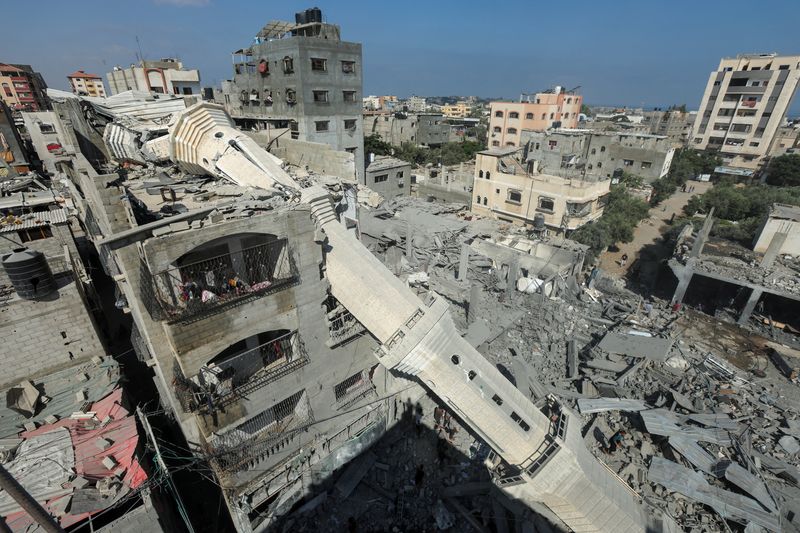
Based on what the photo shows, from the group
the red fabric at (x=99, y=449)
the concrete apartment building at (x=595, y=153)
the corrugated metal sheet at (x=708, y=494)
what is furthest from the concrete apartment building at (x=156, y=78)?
the corrugated metal sheet at (x=708, y=494)

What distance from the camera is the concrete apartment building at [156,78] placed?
2183 inches

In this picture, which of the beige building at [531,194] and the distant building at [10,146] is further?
the beige building at [531,194]

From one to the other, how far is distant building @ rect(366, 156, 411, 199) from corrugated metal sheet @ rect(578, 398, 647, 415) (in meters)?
33.4

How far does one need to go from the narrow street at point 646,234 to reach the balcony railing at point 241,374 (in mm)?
34368

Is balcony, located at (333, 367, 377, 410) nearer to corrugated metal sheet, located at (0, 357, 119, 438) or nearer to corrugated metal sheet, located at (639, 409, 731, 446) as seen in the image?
corrugated metal sheet, located at (0, 357, 119, 438)

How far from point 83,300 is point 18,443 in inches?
202

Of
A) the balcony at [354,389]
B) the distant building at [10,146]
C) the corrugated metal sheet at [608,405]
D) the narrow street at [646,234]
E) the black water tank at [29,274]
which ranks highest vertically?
the distant building at [10,146]

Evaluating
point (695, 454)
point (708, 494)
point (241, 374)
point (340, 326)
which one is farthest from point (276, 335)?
point (695, 454)

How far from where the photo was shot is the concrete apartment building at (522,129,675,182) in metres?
43.0

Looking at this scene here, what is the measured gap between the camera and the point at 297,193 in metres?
11.1

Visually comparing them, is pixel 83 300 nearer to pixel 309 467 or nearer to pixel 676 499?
pixel 309 467

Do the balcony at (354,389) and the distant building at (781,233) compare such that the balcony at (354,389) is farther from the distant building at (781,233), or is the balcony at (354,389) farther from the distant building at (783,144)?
the distant building at (783,144)

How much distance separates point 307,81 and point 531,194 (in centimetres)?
2403

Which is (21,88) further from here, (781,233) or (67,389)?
(781,233)
